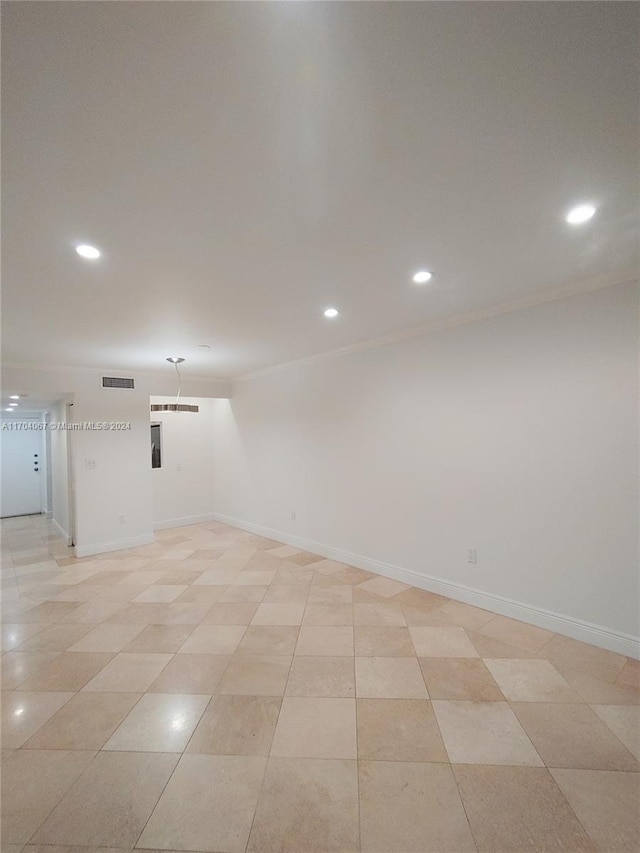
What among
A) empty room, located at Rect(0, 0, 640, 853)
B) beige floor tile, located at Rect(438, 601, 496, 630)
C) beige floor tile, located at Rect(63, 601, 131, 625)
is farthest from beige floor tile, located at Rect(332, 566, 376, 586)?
beige floor tile, located at Rect(63, 601, 131, 625)

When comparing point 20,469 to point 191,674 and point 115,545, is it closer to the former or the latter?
point 115,545

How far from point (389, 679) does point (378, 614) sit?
0.87 m

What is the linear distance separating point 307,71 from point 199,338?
9.88ft

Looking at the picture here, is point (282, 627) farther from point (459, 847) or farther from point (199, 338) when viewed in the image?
point (199, 338)

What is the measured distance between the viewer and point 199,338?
3.85 meters

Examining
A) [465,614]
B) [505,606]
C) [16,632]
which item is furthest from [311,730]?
[16,632]

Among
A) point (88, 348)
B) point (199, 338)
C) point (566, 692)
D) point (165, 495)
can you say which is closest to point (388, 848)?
point (566, 692)

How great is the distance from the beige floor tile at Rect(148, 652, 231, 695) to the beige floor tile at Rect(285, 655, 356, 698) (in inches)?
19.7

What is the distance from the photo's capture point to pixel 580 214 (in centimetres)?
186

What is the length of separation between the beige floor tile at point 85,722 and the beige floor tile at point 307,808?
955mm

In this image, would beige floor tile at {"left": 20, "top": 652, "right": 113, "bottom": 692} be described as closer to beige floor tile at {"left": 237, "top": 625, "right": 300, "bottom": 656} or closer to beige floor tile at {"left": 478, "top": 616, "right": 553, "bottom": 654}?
beige floor tile at {"left": 237, "top": 625, "right": 300, "bottom": 656}

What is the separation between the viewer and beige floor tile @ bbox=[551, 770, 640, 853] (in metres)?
1.46

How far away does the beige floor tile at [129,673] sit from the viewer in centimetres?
238

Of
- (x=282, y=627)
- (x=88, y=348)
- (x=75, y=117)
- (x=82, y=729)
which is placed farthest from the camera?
(x=88, y=348)
